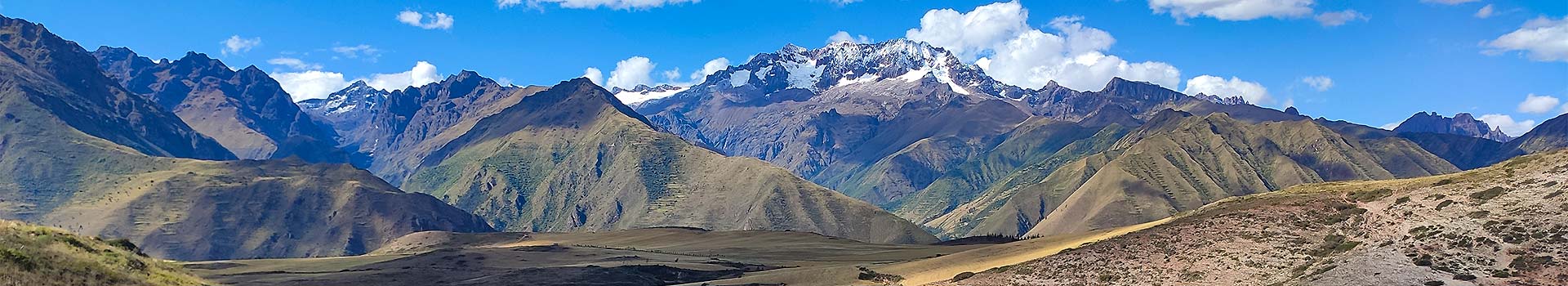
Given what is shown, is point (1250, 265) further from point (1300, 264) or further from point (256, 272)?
point (256, 272)

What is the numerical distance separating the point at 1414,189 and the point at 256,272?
17741cm

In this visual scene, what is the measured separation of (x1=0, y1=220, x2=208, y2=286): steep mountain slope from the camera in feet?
177

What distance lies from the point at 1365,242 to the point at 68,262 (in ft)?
254

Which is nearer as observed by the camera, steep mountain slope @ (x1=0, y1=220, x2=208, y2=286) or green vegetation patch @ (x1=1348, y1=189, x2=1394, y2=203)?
steep mountain slope @ (x1=0, y1=220, x2=208, y2=286)

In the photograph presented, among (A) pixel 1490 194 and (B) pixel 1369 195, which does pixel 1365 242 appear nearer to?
(A) pixel 1490 194

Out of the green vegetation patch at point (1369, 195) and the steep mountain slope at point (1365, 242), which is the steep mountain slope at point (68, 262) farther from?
the green vegetation patch at point (1369, 195)

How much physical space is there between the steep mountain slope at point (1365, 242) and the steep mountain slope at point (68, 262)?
59.8 meters

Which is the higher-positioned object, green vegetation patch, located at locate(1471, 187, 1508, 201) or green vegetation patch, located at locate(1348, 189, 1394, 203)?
green vegetation patch, located at locate(1348, 189, 1394, 203)

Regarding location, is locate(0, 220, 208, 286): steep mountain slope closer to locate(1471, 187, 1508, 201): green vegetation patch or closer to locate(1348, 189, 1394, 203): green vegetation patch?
locate(1471, 187, 1508, 201): green vegetation patch

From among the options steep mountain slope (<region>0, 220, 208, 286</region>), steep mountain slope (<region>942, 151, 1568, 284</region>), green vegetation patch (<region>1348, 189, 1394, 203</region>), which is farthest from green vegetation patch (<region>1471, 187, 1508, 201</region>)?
steep mountain slope (<region>0, 220, 208, 286</region>)

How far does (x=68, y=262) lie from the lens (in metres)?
58.6

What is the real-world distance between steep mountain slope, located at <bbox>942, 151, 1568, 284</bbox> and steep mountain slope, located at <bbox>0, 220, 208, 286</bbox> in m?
59.8

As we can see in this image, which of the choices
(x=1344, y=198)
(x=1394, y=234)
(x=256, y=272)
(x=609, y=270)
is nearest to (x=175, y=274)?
(x=1394, y=234)

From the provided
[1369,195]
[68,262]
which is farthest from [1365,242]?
[68,262]
